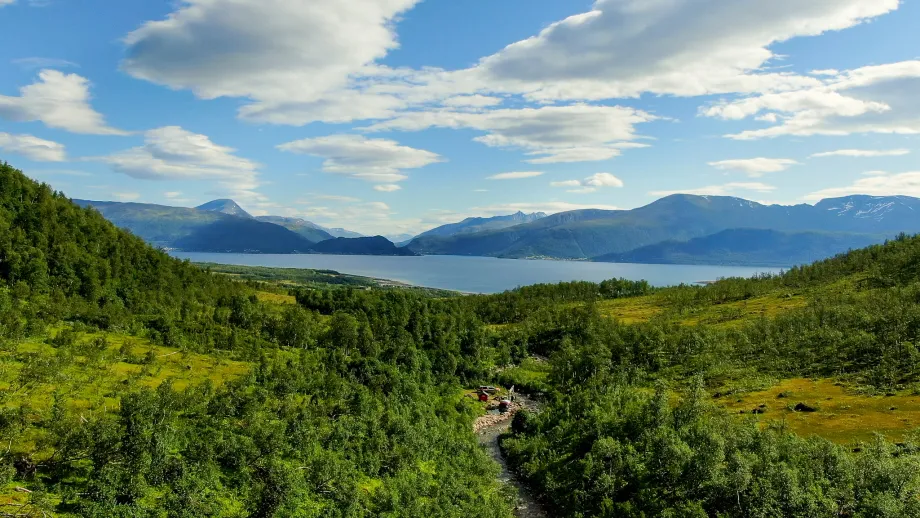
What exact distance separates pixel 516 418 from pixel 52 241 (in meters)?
133

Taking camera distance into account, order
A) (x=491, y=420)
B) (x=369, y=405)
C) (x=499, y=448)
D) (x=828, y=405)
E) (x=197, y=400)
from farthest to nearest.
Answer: (x=491, y=420), (x=499, y=448), (x=828, y=405), (x=369, y=405), (x=197, y=400)

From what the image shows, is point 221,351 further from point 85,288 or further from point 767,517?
point 767,517

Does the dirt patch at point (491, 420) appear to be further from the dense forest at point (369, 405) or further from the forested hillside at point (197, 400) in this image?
the dense forest at point (369, 405)

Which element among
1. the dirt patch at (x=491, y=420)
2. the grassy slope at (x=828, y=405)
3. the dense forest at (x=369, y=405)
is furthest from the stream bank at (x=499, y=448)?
the grassy slope at (x=828, y=405)

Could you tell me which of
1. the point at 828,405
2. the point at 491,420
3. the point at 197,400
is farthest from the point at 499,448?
the point at 828,405

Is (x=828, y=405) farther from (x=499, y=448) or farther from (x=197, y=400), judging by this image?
(x=197, y=400)

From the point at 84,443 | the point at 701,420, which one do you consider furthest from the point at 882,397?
the point at 84,443

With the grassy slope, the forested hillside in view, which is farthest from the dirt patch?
the grassy slope

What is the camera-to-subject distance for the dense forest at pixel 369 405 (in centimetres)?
4997

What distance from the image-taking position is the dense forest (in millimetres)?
49969

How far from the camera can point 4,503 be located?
132ft

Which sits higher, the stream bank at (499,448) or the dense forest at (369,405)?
the dense forest at (369,405)

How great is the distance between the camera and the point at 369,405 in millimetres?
85000

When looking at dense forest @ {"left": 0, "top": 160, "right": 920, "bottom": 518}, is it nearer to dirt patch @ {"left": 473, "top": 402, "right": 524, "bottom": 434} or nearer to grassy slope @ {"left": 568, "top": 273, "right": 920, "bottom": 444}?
grassy slope @ {"left": 568, "top": 273, "right": 920, "bottom": 444}
